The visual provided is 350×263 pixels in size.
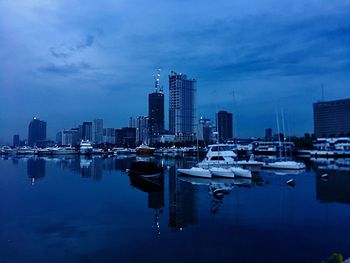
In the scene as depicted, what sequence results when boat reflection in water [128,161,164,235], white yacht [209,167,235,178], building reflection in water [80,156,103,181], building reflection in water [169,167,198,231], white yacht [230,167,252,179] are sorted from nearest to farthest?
building reflection in water [169,167,198,231], boat reflection in water [128,161,164,235], white yacht [230,167,252,179], white yacht [209,167,235,178], building reflection in water [80,156,103,181]

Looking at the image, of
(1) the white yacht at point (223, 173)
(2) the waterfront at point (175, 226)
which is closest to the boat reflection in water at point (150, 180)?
(2) the waterfront at point (175, 226)

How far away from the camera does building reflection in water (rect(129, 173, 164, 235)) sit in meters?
25.3

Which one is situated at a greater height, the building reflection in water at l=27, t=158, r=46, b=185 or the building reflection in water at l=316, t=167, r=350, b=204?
the building reflection in water at l=27, t=158, r=46, b=185

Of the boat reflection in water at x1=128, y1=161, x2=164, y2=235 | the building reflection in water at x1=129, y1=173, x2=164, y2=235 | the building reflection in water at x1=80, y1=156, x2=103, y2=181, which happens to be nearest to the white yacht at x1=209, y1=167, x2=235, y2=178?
the boat reflection in water at x1=128, y1=161, x2=164, y2=235

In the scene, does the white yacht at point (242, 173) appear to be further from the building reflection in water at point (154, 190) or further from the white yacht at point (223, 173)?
the building reflection in water at point (154, 190)

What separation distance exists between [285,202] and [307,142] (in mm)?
139166

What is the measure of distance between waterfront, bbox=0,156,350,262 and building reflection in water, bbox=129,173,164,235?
0.38 feet

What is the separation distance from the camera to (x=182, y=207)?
90.9ft

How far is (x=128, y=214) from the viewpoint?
2553 cm

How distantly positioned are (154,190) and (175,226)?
17021mm

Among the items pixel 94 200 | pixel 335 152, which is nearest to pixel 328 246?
pixel 94 200

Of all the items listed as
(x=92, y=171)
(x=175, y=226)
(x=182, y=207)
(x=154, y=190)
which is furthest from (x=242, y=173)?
(x=92, y=171)

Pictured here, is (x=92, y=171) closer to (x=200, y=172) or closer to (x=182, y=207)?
(x=200, y=172)

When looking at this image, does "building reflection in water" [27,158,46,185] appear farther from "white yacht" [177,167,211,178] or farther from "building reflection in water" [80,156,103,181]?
"white yacht" [177,167,211,178]
